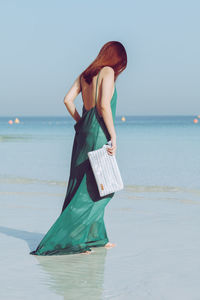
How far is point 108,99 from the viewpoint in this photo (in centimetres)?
453

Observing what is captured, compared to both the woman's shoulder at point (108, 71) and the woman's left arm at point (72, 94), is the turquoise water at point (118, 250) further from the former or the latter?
the woman's shoulder at point (108, 71)

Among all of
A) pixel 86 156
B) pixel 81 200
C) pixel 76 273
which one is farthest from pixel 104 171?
pixel 76 273

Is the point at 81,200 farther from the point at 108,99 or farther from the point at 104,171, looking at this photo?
the point at 108,99

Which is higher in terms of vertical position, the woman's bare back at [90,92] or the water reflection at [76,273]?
the woman's bare back at [90,92]

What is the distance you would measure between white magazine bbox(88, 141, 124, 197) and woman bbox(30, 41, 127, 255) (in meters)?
0.07

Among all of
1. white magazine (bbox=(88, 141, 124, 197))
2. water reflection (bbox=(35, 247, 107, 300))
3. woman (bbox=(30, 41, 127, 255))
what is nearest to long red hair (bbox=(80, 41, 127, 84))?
woman (bbox=(30, 41, 127, 255))

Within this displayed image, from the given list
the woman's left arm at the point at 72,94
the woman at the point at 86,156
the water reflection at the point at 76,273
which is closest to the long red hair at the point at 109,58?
the woman at the point at 86,156

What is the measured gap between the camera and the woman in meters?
A: 4.61

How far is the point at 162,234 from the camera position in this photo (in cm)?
561

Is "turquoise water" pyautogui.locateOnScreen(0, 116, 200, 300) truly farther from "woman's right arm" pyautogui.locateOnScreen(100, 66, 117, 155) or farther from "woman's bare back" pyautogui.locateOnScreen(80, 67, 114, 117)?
"woman's bare back" pyautogui.locateOnScreen(80, 67, 114, 117)

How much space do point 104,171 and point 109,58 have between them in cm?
93

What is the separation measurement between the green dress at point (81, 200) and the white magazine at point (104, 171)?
0.09 meters

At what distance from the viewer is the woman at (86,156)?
4.61 m

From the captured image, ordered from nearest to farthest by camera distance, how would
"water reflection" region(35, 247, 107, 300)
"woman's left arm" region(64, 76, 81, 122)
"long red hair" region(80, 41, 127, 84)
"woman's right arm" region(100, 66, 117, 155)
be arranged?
"water reflection" region(35, 247, 107, 300) < "woman's right arm" region(100, 66, 117, 155) < "long red hair" region(80, 41, 127, 84) < "woman's left arm" region(64, 76, 81, 122)
